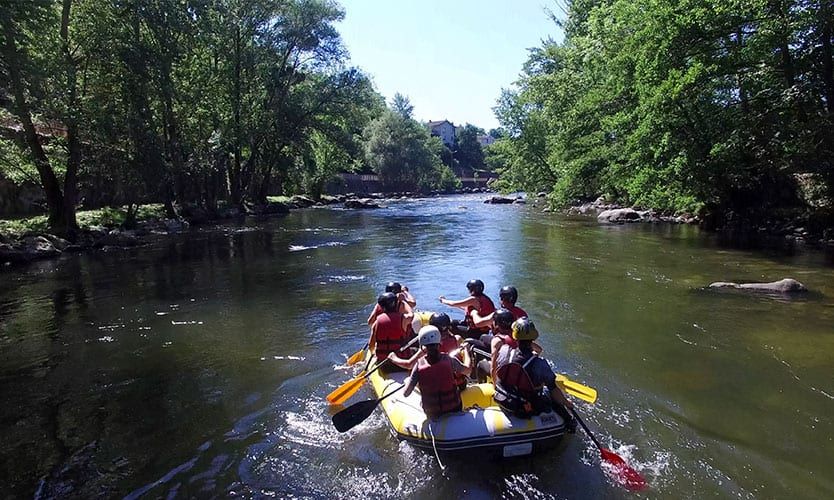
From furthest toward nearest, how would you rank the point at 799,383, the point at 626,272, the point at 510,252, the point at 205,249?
1. the point at 205,249
2. the point at 510,252
3. the point at 626,272
4. the point at 799,383

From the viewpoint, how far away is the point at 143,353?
8.17 metres

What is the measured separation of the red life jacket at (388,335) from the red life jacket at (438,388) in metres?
1.48

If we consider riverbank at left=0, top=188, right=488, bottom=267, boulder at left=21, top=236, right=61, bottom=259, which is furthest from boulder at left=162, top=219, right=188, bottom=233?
boulder at left=21, top=236, right=61, bottom=259

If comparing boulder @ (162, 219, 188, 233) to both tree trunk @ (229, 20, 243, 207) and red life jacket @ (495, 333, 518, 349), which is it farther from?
red life jacket @ (495, 333, 518, 349)

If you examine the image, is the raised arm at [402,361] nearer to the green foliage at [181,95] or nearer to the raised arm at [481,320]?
the raised arm at [481,320]

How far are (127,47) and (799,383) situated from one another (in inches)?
816

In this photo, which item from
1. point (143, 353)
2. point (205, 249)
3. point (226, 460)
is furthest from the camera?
point (205, 249)

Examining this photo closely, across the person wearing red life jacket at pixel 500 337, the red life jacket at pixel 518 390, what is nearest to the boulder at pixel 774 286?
the person wearing red life jacket at pixel 500 337

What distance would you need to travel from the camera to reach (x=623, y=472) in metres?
4.77

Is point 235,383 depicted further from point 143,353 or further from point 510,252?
point 510,252

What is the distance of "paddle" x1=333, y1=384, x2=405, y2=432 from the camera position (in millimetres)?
5367

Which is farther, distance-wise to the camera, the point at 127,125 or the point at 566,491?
the point at 127,125

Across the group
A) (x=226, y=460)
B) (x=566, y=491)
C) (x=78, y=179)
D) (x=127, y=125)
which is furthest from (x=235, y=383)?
(x=78, y=179)

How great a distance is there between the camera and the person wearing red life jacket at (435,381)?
5027mm
